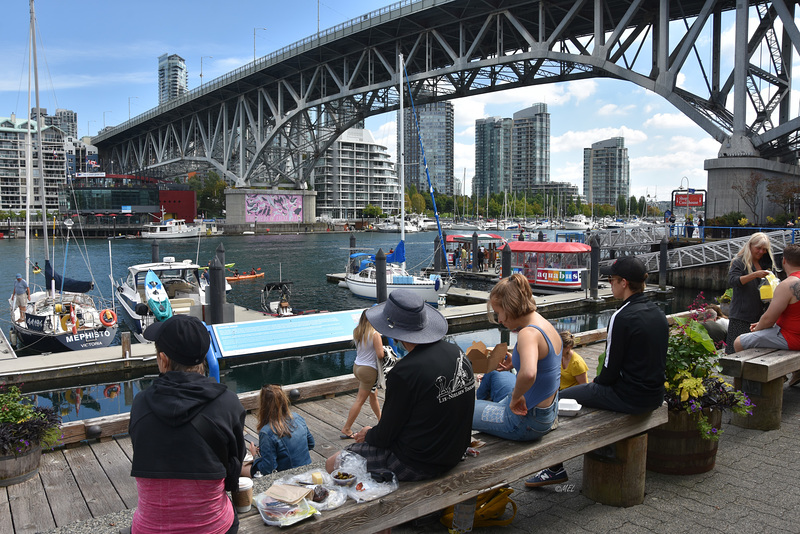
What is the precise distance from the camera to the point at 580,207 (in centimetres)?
19288

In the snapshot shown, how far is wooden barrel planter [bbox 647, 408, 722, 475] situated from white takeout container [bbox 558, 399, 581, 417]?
90 centimetres

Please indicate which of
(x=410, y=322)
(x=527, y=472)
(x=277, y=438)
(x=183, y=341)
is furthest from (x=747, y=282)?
(x=183, y=341)

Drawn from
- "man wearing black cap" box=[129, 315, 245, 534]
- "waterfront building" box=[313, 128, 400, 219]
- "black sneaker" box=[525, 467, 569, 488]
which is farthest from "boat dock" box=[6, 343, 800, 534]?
"waterfront building" box=[313, 128, 400, 219]

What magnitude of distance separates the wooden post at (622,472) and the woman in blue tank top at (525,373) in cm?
64

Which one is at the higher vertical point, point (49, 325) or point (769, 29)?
point (769, 29)

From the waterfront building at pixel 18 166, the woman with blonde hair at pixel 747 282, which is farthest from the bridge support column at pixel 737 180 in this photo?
the waterfront building at pixel 18 166

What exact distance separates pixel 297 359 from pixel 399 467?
1367 centimetres

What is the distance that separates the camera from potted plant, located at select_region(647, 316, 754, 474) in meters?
4.91

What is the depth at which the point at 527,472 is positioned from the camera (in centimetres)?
411

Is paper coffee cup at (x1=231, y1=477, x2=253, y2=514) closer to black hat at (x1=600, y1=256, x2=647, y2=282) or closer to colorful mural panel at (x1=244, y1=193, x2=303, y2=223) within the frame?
black hat at (x1=600, y1=256, x2=647, y2=282)

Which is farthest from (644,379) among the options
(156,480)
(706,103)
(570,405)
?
(706,103)

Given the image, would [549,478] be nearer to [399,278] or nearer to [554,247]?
[399,278]

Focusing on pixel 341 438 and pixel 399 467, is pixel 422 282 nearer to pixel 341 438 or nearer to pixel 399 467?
pixel 341 438

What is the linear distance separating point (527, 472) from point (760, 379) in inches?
123
